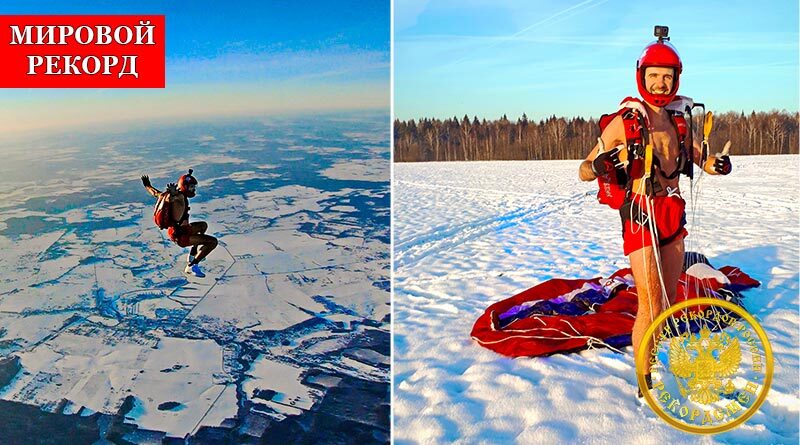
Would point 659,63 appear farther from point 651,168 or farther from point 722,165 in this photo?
point 722,165

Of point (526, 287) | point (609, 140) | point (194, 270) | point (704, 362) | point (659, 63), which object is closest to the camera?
point (704, 362)

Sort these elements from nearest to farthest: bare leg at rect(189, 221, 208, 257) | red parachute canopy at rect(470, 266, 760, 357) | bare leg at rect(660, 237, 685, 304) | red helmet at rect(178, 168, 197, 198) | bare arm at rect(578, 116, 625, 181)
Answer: bare arm at rect(578, 116, 625, 181)
bare leg at rect(660, 237, 685, 304)
red helmet at rect(178, 168, 197, 198)
bare leg at rect(189, 221, 208, 257)
red parachute canopy at rect(470, 266, 760, 357)

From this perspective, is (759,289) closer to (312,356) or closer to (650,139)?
(650,139)

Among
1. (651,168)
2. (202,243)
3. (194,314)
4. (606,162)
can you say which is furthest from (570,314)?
(194,314)

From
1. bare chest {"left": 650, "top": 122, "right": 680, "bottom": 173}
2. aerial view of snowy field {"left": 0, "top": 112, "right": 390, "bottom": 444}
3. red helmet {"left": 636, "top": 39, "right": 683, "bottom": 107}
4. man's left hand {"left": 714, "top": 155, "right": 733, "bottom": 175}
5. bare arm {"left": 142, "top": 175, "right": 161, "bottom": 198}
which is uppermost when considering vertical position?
red helmet {"left": 636, "top": 39, "right": 683, "bottom": 107}

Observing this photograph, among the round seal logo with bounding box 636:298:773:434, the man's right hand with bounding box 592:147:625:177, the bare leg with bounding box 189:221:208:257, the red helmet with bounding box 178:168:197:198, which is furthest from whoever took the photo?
the bare leg with bounding box 189:221:208:257

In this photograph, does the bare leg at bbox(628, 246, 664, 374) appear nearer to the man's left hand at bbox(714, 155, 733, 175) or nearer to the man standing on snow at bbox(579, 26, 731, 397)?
the man standing on snow at bbox(579, 26, 731, 397)

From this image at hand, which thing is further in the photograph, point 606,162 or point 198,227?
point 198,227

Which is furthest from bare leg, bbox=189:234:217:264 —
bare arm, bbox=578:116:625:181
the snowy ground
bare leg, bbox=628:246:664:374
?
bare leg, bbox=628:246:664:374
